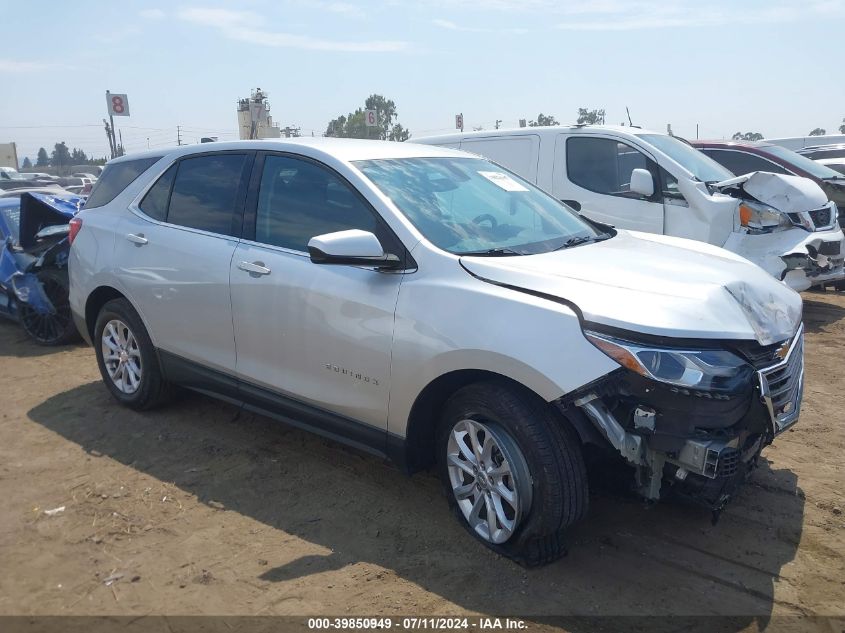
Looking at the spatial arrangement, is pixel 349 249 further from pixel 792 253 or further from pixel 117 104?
pixel 117 104

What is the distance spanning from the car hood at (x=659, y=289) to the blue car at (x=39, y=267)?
5.47 metres

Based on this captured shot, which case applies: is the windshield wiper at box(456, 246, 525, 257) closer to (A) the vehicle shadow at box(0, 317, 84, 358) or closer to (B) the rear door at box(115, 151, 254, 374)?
(B) the rear door at box(115, 151, 254, 374)

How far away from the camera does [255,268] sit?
413 centimetres

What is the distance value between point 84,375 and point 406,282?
410cm

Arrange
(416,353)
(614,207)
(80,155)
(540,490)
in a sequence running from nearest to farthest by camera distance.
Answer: (540,490)
(416,353)
(614,207)
(80,155)

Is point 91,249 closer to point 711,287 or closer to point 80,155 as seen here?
point 711,287

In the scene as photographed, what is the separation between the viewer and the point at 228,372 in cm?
443

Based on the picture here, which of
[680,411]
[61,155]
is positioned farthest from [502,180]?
[61,155]

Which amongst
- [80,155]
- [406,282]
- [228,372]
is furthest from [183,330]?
[80,155]

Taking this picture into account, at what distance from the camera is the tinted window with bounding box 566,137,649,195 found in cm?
755

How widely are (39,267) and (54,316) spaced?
511 millimetres

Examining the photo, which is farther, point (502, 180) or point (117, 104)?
point (117, 104)

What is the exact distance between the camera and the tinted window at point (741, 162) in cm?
938

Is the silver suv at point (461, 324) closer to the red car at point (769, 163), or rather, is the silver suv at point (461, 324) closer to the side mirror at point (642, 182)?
the side mirror at point (642, 182)
